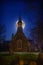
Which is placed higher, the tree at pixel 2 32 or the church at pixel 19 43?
the tree at pixel 2 32

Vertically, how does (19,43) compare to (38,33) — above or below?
below

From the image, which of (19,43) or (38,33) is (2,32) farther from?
(38,33)

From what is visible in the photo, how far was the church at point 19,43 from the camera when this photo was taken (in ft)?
9.74

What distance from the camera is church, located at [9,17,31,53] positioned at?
2969 mm

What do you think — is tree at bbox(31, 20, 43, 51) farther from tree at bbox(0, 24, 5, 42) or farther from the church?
tree at bbox(0, 24, 5, 42)

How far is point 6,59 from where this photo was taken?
2.95 meters

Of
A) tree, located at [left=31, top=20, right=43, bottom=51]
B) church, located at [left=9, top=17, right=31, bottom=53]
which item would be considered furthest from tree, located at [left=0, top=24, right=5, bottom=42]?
tree, located at [left=31, top=20, right=43, bottom=51]

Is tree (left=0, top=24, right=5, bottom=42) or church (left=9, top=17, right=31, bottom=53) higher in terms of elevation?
tree (left=0, top=24, right=5, bottom=42)

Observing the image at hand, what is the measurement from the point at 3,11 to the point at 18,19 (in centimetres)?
33

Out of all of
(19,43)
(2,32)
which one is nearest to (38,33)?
(19,43)

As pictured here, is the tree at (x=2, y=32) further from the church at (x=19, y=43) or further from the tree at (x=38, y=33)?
the tree at (x=38, y=33)

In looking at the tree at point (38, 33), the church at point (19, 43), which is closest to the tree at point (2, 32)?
the church at point (19, 43)

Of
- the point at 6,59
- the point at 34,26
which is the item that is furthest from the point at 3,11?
the point at 6,59

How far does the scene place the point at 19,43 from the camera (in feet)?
9.79
